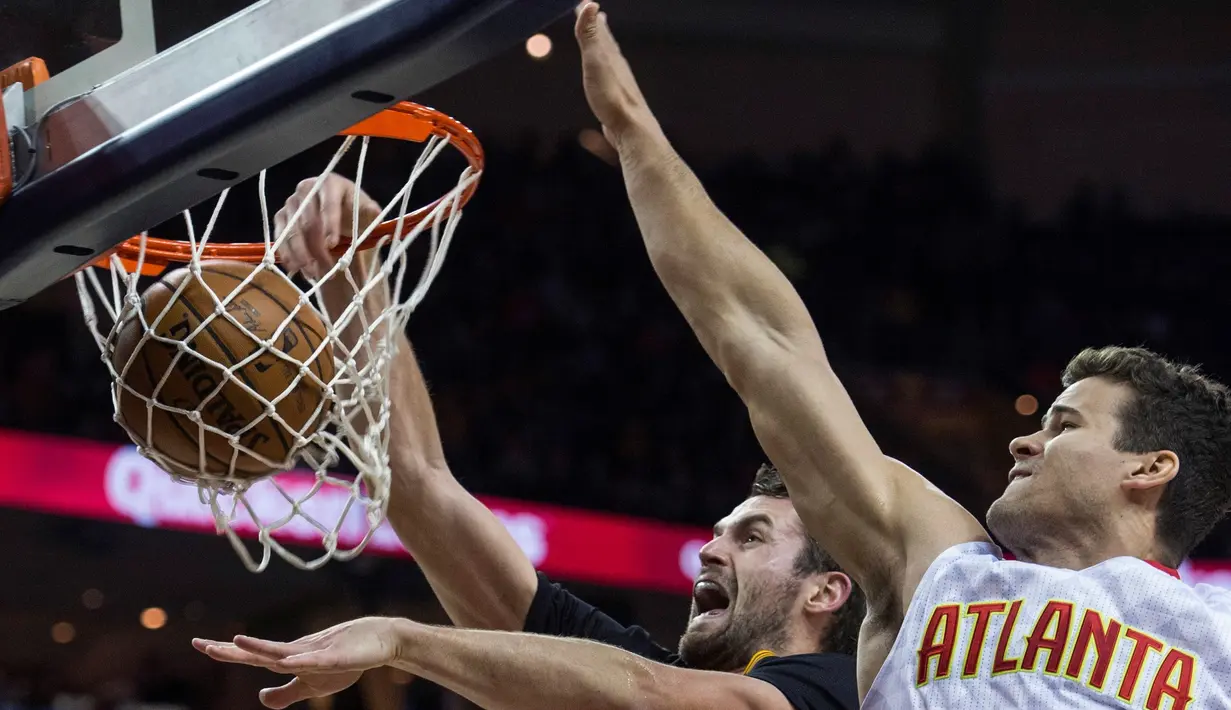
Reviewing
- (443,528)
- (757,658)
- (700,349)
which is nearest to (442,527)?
(443,528)

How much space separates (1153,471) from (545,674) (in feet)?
3.41

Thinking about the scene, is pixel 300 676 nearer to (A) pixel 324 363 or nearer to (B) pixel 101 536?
(A) pixel 324 363

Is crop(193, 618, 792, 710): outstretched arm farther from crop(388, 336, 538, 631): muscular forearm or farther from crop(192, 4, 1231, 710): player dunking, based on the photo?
crop(388, 336, 538, 631): muscular forearm

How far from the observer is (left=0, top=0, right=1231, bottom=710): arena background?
771 centimetres

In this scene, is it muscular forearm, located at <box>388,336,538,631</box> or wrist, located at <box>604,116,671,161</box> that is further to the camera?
muscular forearm, located at <box>388,336,538,631</box>

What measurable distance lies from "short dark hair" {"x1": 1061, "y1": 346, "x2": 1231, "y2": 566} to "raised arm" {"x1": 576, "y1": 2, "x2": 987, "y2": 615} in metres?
0.33

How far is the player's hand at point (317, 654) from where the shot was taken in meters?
2.08

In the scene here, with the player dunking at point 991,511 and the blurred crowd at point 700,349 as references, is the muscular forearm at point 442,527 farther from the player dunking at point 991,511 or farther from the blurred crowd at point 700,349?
the blurred crowd at point 700,349

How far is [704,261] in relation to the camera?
236cm

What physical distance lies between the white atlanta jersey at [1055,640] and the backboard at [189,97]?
1.09 metres

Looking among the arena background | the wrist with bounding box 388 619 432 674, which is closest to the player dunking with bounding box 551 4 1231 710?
the wrist with bounding box 388 619 432 674

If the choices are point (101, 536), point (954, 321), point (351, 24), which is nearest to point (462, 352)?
point (101, 536)

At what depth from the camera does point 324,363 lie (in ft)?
7.95

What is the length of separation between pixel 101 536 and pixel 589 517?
2584 millimetres
